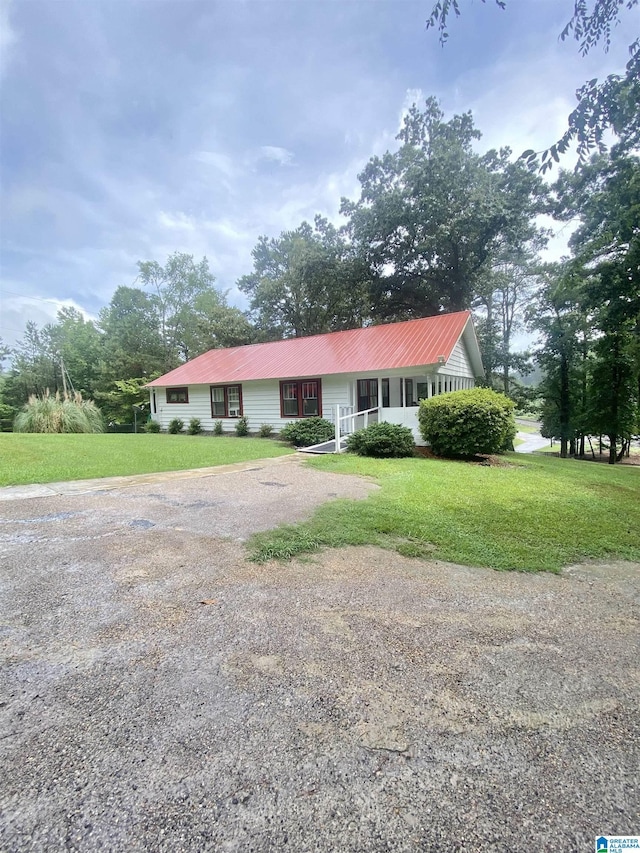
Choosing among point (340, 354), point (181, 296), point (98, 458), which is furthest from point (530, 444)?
point (181, 296)

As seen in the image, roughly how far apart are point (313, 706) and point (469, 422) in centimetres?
Answer: 932

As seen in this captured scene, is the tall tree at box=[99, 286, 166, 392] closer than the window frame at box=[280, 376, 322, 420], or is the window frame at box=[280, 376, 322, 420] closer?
the window frame at box=[280, 376, 322, 420]

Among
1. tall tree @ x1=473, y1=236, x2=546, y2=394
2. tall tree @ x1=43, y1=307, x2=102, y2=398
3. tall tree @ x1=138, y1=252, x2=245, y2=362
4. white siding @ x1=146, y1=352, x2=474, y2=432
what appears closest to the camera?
white siding @ x1=146, y1=352, x2=474, y2=432

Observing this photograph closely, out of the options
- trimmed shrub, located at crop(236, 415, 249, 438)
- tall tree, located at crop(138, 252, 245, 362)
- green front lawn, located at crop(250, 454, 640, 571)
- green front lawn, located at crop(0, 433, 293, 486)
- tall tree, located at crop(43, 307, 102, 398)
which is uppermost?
tall tree, located at crop(138, 252, 245, 362)

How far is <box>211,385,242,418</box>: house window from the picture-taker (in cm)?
1777

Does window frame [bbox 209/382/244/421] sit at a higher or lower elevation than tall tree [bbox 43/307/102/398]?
lower

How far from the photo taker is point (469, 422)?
10125mm

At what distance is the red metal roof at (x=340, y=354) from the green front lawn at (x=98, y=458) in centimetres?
431

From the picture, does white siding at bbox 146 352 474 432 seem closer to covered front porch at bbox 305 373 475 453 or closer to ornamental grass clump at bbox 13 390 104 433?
covered front porch at bbox 305 373 475 453

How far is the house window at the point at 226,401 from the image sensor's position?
17766 millimetres

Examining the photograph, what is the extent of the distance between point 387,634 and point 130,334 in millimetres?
35688

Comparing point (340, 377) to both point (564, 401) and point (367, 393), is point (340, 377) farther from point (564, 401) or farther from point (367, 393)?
point (564, 401)

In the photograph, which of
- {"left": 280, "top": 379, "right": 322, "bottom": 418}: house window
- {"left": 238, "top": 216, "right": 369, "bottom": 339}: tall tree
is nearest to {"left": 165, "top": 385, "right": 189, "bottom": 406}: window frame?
{"left": 280, "top": 379, "right": 322, "bottom": 418}: house window

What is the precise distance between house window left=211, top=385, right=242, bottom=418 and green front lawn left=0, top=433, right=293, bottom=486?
16.5ft
